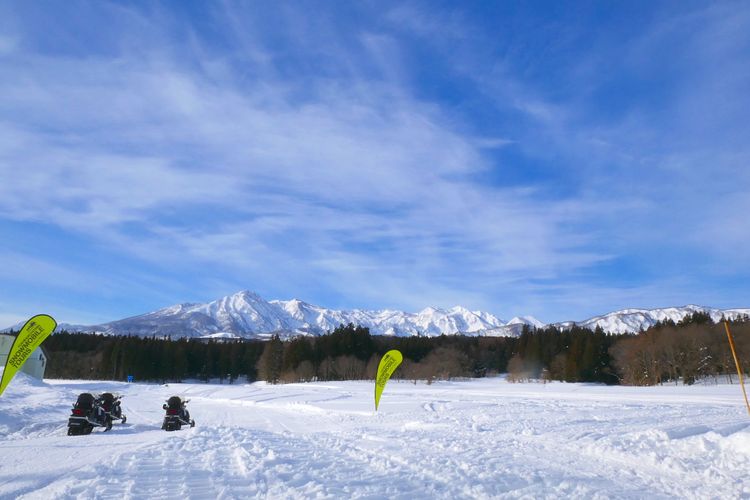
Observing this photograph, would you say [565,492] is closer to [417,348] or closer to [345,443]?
[345,443]

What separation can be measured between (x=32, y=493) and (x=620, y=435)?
1280 centimetres

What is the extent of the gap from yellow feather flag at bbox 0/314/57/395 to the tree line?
61.9 metres

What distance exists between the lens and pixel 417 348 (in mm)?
95125

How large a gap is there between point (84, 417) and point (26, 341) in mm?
3309

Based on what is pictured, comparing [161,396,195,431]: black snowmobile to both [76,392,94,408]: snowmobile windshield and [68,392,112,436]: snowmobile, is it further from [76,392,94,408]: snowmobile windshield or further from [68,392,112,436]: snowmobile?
[76,392,94,408]: snowmobile windshield

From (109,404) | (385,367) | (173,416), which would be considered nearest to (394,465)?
(173,416)

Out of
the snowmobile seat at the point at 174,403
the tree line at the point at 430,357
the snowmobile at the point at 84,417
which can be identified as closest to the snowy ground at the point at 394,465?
the snowmobile at the point at 84,417

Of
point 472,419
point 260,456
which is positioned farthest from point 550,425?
point 260,456

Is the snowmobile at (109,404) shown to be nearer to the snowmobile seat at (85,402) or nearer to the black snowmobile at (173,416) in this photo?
the snowmobile seat at (85,402)

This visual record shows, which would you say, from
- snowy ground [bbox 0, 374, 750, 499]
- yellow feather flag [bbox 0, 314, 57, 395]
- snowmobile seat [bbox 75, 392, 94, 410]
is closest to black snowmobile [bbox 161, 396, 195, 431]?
snowmobile seat [bbox 75, 392, 94, 410]

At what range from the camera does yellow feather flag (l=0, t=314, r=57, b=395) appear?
44.0 feet

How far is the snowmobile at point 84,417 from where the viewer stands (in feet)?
50.8

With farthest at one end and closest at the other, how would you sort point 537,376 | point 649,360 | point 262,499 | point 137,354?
point 137,354
point 537,376
point 649,360
point 262,499

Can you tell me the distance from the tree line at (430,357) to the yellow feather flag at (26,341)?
61.9 m
